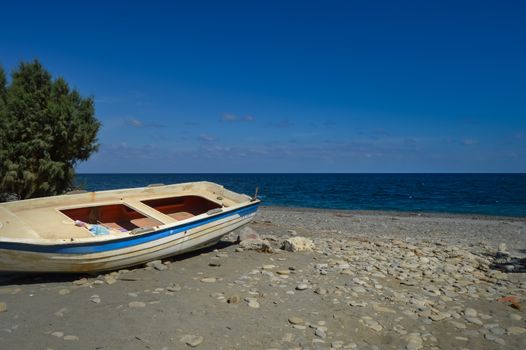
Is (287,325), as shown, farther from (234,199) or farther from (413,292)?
(234,199)

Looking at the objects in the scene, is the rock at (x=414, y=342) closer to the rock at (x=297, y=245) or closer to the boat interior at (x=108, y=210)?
the rock at (x=297, y=245)

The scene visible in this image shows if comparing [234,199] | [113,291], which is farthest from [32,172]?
[113,291]

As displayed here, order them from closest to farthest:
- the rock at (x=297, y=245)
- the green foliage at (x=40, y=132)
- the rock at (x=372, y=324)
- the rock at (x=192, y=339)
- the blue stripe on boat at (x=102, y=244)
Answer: the rock at (x=192, y=339), the rock at (x=372, y=324), the blue stripe on boat at (x=102, y=244), the rock at (x=297, y=245), the green foliage at (x=40, y=132)

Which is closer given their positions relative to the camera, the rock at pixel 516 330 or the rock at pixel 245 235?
the rock at pixel 516 330

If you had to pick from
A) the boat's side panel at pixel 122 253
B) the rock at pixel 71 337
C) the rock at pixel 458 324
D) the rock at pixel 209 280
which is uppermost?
the boat's side panel at pixel 122 253

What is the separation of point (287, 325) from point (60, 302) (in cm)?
390

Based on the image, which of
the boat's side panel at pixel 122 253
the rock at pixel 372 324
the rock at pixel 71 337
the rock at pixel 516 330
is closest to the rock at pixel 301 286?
the rock at pixel 372 324

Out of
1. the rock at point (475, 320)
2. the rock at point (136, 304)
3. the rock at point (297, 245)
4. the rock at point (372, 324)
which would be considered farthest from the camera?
the rock at point (297, 245)

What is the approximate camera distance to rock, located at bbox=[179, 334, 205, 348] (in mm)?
4863

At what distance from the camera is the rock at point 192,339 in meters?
4.86

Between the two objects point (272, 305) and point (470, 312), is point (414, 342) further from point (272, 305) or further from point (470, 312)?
point (272, 305)

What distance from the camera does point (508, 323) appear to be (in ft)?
19.5

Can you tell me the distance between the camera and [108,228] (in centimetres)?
899

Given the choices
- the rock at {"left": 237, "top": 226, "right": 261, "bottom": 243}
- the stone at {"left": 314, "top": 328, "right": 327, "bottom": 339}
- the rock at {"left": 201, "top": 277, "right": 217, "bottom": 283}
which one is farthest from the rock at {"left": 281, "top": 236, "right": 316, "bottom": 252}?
the stone at {"left": 314, "top": 328, "right": 327, "bottom": 339}
